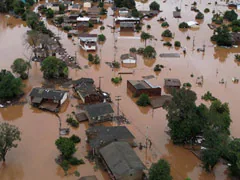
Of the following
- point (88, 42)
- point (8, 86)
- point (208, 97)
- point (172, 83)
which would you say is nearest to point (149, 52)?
point (88, 42)

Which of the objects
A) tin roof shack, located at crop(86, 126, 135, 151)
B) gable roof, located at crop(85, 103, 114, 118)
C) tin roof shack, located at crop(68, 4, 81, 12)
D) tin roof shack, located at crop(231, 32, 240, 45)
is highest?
tin roof shack, located at crop(68, 4, 81, 12)

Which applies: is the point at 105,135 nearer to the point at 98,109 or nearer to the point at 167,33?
the point at 98,109

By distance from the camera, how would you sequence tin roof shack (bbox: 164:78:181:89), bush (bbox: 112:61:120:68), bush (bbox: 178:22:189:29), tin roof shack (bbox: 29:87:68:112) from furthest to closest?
bush (bbox: 178:22:189:29) → bush (bbox: 112:61:120:68) → tin roof shack (bbox: 164:78:181:89) → tin roof shack (bbox: 29:87:68:112)

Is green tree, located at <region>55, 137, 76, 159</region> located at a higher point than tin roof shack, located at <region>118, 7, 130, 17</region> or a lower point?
lower

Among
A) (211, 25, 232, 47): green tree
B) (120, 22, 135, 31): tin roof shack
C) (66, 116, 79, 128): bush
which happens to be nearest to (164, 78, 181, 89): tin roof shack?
(66, 116, 79, 128): bush

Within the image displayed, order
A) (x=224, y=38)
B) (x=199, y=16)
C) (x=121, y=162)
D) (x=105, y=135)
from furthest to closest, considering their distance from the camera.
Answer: (x=199, y=16), (x=224, y=38), (x=105, y=135), (x=121, y=162)

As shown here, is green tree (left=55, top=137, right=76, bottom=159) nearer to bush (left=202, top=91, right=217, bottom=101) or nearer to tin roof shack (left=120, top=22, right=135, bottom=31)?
bush (left=202, top=91, right=217, bottom=101)

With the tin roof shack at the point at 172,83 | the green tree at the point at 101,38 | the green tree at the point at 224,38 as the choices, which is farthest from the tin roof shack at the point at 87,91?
the green tree at the point at 224,38
